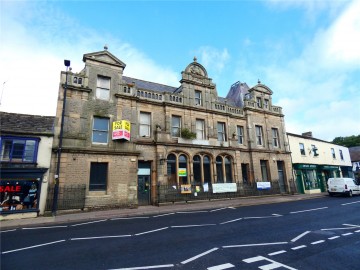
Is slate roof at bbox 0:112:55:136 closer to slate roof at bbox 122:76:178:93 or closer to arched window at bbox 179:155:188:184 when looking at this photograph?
slate roof at bbox 122:76:178:93

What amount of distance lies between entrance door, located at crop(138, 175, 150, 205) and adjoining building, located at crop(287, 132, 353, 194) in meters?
18.5

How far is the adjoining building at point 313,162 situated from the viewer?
25.4m

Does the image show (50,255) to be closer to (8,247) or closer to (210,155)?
(8,247)

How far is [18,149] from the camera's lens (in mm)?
12945

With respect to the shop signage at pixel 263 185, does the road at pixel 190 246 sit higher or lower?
lower

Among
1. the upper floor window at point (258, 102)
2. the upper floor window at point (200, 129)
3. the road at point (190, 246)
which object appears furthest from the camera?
the upper floor window at point (258, 102)

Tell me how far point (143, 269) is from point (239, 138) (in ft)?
64.7

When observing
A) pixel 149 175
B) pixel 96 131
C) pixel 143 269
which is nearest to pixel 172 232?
pixel 143 269

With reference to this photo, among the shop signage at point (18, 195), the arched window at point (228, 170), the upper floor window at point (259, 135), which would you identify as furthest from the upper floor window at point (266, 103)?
the shop signage at point (18, 195)

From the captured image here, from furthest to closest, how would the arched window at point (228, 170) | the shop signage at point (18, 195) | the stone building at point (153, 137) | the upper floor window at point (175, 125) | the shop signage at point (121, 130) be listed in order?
the arched window at point (228, 170)
the upper floor window at point (175, 125)
the shop signage at point (121, 130)
the stone building at point (153, 137)
the shop signage at point (18, 195)

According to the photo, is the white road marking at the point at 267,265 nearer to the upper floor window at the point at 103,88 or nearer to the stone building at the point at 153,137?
the stone building at the point at 153,137

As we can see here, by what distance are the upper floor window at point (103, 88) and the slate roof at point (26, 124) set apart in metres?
3.82

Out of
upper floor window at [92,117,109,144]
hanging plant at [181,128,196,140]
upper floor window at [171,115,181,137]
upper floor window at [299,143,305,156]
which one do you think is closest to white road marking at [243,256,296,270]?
upper floor window at [92,117,109,144]

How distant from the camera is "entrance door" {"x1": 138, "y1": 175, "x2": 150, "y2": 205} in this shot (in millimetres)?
16417
